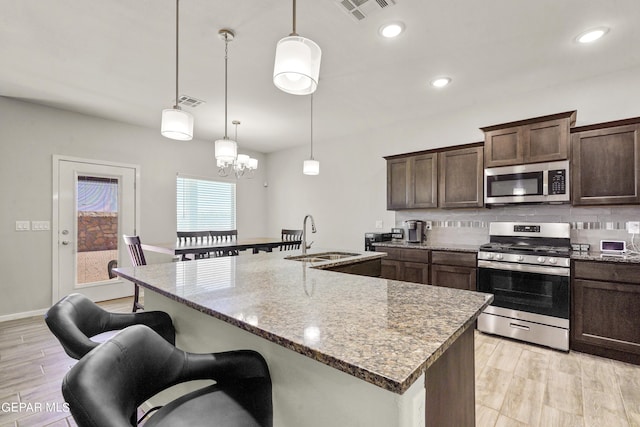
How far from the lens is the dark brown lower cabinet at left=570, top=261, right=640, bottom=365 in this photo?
99.8 inches

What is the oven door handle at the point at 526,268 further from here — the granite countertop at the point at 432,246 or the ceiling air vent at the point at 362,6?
the ceiling air vent at the point at 362,6

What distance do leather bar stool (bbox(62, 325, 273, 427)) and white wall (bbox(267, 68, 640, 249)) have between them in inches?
143

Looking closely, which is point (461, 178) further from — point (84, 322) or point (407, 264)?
point (84, 322)

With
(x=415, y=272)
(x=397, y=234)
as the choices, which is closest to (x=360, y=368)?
(x=415, y=272)

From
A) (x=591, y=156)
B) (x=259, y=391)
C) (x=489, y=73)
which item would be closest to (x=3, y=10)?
(x=259, y=391)

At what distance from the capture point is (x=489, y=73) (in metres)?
3.11

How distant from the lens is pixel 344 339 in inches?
34.0

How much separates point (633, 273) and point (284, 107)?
3920 mm

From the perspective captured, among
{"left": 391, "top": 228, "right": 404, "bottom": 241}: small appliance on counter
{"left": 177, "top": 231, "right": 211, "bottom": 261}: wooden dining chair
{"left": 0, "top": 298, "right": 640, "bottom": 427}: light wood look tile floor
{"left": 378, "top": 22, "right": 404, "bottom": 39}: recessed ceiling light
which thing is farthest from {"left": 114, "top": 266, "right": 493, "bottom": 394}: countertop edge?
{"left": 177, "top": 231, "right": 211, "bottom": 261}: wooden dining chair

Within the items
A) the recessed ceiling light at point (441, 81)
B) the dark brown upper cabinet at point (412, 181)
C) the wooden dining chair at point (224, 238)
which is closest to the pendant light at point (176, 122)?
the wooden dining chair at point (224, 238)

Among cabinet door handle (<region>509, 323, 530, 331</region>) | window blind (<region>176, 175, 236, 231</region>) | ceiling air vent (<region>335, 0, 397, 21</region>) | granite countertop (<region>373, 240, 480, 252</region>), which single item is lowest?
cabinet door handle (<region>509, 323, 530, 331</region>)

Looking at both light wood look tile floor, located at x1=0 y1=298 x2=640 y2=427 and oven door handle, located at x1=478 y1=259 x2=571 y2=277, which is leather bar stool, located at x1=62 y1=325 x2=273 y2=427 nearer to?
light wood look tile floor, located at x1=0 y1=298 x2=640 y2=427

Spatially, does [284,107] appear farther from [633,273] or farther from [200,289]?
[633,273]

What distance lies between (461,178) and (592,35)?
167 cm
